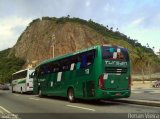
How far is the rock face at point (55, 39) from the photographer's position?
12131 centimetres

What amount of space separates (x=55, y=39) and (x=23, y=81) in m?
79.3

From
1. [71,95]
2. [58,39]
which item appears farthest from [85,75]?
[58,39]

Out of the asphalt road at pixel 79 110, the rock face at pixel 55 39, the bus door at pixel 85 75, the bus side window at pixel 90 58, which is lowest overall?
the asphalt road at pixel 79 110

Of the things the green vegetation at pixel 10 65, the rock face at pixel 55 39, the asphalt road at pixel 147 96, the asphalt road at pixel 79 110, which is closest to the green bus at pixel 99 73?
the asphalt road at pixel 79 110

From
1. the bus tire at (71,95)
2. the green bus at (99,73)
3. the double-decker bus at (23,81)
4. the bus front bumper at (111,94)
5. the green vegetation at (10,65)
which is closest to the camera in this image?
the bus front bumper at (111,94)

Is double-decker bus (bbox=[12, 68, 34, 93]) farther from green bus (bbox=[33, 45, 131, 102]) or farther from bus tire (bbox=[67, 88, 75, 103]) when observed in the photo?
green bus (bbox=[33, 45, 131, 102])

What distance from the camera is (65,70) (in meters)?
25.9

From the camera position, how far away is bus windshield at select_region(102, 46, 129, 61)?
2166 cm

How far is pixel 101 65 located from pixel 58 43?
10086 centimetres

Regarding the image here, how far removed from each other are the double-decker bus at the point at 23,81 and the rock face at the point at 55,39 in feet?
232

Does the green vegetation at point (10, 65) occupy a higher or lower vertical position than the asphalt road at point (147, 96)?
higher

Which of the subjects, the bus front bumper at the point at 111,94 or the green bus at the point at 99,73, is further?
the green bus at the point at 99,73

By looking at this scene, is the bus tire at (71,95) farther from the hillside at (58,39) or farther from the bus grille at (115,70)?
the hillside at (58,39)

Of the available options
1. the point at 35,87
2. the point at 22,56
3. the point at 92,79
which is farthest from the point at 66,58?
the point at 22,56
